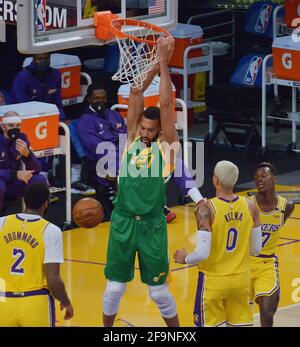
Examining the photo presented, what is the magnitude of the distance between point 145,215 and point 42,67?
6.77m

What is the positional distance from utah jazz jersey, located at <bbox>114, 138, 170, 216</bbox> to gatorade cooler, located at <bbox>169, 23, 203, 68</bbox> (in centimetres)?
992

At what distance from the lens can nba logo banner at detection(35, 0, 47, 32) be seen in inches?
507

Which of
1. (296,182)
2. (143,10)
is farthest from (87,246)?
(296,182)

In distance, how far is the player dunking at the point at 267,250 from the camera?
36.9ft

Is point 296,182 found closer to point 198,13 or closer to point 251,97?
point 251,97

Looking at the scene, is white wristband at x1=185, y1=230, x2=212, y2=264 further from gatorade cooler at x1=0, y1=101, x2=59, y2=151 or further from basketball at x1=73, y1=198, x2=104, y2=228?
gatorade cooler at x1=0, y1=101, x2=59, y2=151

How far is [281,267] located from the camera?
47.5 feet

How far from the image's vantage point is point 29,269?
32.1 ft

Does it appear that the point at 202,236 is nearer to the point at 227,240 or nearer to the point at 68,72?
the point at 227,240

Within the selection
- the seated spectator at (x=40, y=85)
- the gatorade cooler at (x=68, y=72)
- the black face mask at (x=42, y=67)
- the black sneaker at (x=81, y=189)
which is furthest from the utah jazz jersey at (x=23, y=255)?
the gatorade cooler at (x=68, y=72)

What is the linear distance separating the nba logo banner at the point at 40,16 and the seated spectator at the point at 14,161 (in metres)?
1.99

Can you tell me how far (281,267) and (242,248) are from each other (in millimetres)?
4068

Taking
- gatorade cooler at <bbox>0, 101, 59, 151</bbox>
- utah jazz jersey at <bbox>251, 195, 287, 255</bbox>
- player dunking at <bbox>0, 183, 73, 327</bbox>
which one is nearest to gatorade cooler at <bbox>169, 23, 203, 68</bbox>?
gatorade cooler at <bbox>0, 101, 59, 151</bbox>

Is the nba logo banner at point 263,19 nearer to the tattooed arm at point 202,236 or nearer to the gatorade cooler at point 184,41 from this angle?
the gatorade cooler at point 184,41
